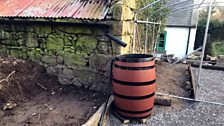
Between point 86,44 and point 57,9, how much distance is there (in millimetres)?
896

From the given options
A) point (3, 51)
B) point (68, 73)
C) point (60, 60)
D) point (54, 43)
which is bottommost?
point (68, 73)

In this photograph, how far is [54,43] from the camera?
3.75 meters

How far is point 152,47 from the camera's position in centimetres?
646

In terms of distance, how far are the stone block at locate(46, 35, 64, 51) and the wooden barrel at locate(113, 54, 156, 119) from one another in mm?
1347

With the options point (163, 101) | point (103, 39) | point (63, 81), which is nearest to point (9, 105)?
point (63, 81)

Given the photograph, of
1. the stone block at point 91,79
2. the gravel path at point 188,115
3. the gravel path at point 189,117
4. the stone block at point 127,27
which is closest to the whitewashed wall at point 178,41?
the gravel path at point 188,115

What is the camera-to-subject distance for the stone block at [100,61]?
11.5 feet

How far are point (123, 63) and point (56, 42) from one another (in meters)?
1.57

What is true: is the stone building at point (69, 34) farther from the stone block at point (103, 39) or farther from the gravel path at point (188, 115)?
the gravel path at point (188, 115)

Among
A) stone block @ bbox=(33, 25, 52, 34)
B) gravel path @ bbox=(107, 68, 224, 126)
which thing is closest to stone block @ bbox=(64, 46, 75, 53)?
stone block @ bbox=(33, 25, 52, 34)

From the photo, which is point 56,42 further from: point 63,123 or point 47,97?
point 63,123

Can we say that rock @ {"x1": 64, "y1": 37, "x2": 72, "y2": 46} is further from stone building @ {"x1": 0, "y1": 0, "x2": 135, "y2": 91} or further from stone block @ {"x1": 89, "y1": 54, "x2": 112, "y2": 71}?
stone block @ {"x1": 89, "y1": 54, "x2": 112, "y2": 71}

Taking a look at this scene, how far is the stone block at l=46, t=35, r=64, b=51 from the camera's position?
3.71 metres

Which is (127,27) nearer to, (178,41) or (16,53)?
(16,53)
